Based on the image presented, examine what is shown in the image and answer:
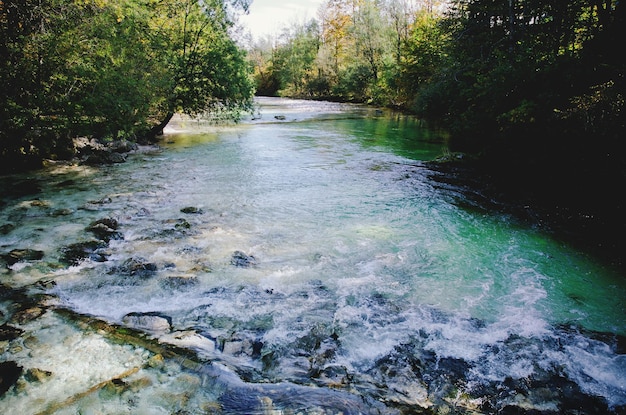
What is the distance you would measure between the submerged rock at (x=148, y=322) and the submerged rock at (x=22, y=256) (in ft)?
9.96

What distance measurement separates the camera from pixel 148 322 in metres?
5.42

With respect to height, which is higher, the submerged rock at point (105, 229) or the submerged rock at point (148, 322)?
the submerged rock at point (105, 229)

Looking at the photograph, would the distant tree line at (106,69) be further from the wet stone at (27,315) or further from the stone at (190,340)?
the stone at (190,340)

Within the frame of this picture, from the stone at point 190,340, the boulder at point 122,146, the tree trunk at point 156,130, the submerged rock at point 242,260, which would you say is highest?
the tree trunk at point 156,130

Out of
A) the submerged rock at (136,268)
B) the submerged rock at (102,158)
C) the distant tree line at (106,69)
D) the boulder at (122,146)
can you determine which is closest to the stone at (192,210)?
the submerged rock at (136,268)

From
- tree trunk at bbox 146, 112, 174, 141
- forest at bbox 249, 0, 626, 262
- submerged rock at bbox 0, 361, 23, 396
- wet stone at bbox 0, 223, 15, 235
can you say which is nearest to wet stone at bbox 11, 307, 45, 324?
submerged rock at bbox 0, 361, 23, 396

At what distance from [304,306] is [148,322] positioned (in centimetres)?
229

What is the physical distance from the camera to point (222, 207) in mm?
10836

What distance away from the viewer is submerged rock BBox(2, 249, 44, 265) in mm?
7016

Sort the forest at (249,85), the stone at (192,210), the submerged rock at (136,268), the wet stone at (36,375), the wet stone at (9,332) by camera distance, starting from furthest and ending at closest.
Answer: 1. the stone at (192,210)
2. the forest at (249,85)
3. the submerged rock at (136,268)
4. the wet stone at (9,332)
5. the wet stone at (36,375)

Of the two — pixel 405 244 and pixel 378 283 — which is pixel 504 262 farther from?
pixel 378 283

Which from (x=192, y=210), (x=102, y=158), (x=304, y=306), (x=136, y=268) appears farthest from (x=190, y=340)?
(x=102, y=158)

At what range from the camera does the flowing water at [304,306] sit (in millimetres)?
4281

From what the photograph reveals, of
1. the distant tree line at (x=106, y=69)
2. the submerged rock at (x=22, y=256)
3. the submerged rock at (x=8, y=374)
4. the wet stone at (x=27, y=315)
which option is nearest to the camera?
the submerged rock at (x=8, y=374)
